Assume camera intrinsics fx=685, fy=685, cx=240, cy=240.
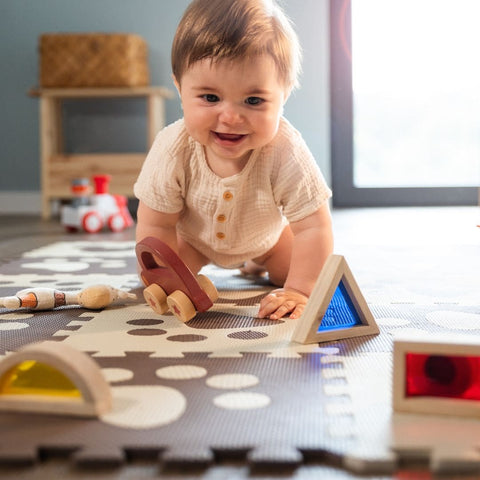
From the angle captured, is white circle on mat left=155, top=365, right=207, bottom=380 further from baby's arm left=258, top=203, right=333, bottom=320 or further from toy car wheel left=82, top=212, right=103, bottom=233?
toy car wheel left=82, top=212, right=103, bottom=233

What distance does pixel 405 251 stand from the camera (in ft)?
5.16

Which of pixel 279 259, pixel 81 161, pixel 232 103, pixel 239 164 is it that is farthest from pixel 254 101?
pixel 81 161

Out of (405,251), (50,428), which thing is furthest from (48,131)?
(50,428)

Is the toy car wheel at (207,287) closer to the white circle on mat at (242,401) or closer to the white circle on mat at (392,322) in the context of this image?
the white circle on mat at (392,322)

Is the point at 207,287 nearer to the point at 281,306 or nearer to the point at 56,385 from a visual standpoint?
the point at 281,306

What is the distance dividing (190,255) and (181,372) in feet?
1.62

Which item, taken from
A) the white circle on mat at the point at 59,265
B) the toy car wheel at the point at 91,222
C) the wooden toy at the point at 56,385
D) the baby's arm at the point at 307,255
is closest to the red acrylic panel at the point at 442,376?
the wooden toy at the point at 56,385

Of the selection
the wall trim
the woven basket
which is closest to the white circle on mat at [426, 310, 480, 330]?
the woven basket

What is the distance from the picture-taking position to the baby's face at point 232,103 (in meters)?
0.89

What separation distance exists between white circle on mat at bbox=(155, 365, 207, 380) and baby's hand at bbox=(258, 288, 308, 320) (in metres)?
0.24

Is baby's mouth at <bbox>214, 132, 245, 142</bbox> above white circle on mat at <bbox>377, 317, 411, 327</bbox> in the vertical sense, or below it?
above

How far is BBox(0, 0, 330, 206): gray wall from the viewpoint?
2924 mm

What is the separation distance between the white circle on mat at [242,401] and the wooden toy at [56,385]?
10 cm

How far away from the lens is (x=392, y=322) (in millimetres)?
881
